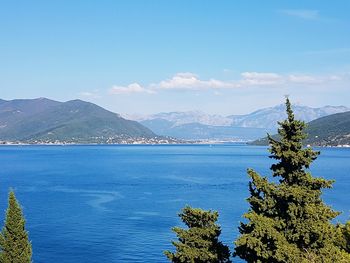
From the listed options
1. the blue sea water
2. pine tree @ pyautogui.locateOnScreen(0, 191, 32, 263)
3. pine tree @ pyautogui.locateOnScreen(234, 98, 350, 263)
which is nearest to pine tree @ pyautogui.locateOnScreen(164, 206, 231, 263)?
pine tree @ pyautogui.locateOnScreen(234, 98, 350, 263)

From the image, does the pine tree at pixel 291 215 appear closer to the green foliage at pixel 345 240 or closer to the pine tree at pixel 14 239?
the green foliage at pixel 345 240

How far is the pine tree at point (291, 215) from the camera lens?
21938mm

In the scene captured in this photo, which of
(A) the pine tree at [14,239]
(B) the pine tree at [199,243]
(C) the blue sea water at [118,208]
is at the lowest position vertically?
(C) the blue sea water at [118,208]

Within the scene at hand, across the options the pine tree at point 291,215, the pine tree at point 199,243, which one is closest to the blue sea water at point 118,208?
the pine tree at point 199,243

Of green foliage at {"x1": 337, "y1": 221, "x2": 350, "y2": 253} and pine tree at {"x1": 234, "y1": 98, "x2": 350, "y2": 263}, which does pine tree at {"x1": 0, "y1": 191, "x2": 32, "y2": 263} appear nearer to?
pine tree at {"x1": 234, "y1": 98, "x2": 350, "y2": 263}

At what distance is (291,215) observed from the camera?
22.4 metres

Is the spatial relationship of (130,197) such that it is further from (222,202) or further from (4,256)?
(4,256)

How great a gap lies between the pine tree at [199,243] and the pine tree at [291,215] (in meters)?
3.63

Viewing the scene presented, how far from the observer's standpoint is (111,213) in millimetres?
110312

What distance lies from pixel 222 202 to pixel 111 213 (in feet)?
101

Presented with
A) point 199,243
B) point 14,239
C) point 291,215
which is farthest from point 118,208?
point 291,215

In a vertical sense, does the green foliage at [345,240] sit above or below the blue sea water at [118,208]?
above

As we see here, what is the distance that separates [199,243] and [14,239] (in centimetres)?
2158

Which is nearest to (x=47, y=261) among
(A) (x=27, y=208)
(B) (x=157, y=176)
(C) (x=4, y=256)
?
(C) (x=4, y=256)
